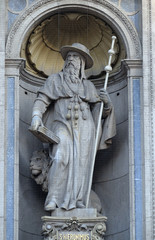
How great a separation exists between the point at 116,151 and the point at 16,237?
7.94 feet

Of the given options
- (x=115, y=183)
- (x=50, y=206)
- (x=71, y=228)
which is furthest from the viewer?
(x=115, y=183)

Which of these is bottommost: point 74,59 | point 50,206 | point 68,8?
point 50,206

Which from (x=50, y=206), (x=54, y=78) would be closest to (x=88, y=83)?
(x=54, y=78)

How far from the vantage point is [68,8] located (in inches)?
765

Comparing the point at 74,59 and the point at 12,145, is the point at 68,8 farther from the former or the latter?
the point at 12,145

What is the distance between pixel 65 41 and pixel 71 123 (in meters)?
2.02

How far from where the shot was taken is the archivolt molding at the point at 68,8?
1900 centimetres

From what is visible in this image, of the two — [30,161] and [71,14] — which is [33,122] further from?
[71,14]

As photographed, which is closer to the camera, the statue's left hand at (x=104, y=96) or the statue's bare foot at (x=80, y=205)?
the statue's bare foot at (x=80, y=205)

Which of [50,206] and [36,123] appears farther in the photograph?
[36,123]

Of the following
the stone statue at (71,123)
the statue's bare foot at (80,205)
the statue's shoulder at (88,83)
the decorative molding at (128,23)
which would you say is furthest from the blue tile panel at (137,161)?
the statue's bare foot at (80,205)

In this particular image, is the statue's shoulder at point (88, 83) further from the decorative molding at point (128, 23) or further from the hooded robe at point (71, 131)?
the decorative molding at point (128, 23)

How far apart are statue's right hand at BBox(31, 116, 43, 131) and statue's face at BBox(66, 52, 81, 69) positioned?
1199 millimetres

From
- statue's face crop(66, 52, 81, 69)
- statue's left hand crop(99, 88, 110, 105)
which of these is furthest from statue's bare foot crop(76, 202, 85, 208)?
statue's face crop(66, 52, 81, 69)
